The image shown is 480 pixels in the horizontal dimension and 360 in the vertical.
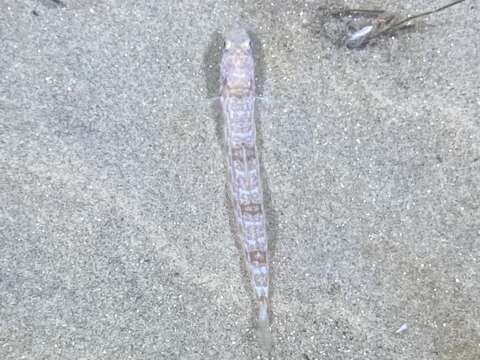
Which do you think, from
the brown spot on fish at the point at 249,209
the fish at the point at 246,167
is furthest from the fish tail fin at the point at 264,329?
the brown spot on fish at the point at 249,209

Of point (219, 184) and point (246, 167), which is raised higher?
point (246, 167)

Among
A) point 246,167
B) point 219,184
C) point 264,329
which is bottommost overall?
point 264,329

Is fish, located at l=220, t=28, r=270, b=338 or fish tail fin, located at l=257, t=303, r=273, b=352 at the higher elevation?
fish, located at l=220, t=28, r=270, b=338

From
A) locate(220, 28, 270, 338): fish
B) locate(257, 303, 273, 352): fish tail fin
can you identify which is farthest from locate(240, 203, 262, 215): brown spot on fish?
locate(257, 303, 273, 352): fish tail fin

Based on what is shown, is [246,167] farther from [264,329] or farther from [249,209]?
[264,329]

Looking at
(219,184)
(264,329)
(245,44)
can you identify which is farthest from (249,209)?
(245,44)

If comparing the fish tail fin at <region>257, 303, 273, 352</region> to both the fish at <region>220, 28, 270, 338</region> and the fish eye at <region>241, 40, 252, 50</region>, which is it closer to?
the fish at <region>220, 28, 270, 338</region>

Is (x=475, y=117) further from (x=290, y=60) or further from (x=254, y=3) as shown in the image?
(x=254, y=3)

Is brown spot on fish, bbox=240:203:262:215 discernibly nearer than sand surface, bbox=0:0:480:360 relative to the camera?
No
